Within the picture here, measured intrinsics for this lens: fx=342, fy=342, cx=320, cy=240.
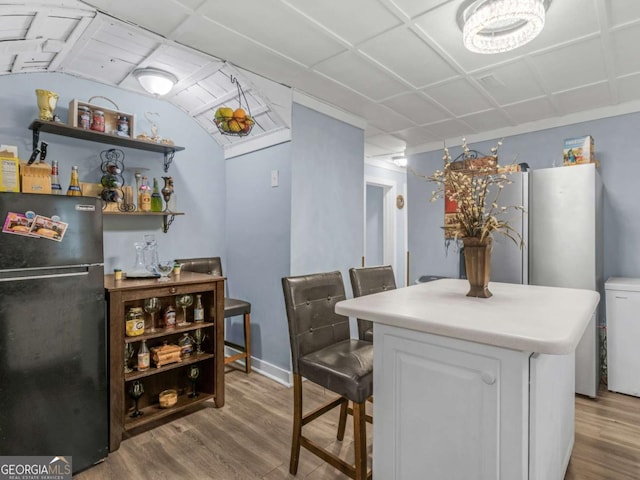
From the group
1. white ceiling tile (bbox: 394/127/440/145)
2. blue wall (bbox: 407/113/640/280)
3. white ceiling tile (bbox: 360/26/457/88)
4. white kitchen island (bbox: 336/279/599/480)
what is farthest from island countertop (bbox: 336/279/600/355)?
white ceiling tile (bbox: 394/127/440/145)

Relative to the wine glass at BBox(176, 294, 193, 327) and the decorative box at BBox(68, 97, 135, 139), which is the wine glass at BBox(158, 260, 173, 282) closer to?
the wine glass at BBox(176, 294, 193, 327)

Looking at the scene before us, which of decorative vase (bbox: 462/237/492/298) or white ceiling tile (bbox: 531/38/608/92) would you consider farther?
white ceiling tile (bbox: 531/38/608/92)

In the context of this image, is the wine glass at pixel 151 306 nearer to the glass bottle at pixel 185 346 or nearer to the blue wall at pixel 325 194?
the glass bottle at pixel 185 346

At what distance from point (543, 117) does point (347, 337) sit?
3070 millimetres

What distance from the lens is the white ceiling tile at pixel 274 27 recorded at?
5.89ft

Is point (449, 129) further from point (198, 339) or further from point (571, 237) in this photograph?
point (198, 339)

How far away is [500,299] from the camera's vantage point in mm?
1535

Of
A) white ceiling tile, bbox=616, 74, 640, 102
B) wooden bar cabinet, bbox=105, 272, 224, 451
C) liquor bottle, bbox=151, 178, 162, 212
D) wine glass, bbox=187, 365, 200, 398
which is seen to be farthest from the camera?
liquor bottle, bbox=151, 178, 162, 212

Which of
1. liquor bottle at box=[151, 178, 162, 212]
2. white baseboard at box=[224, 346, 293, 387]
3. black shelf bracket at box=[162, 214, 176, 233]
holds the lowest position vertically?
white baseboard at box=[224, 346, 293, 387]

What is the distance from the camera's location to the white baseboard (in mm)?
2840

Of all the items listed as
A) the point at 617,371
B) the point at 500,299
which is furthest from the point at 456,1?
the point at 617,371

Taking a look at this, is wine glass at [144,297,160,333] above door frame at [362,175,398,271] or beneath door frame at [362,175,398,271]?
beneath

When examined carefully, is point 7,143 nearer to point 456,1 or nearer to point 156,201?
point 156,201

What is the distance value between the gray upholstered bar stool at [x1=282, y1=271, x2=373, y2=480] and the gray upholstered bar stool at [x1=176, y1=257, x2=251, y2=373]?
1.28 meters
